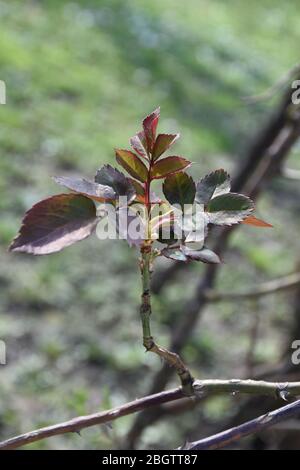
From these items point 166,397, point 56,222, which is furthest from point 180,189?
point 166,397

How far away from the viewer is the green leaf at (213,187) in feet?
2.81

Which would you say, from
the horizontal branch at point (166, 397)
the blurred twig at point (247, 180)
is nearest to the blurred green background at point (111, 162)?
the blurred twig at point (247, 180)

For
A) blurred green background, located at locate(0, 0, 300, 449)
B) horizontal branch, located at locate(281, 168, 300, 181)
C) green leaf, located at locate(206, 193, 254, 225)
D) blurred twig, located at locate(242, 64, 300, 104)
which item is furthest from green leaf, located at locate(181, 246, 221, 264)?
horizontal branch, located at locate(281, 168, 300, 181)

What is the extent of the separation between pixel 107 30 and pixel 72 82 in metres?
1.93

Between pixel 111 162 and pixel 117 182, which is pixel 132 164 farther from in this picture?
pixel 111 162

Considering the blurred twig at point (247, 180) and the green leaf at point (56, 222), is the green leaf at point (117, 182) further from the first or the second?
the blurred twig at point (247, 180)

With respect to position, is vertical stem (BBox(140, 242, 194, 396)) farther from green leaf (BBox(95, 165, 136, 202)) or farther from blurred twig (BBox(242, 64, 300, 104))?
blurred twig (BBox(242, 64, 300, 104))

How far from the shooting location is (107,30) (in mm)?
8008

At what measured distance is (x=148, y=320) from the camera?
35.0 inches

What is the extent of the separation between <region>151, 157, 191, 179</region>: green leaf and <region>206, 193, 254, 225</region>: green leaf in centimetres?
6

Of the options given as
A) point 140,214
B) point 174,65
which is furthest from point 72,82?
point 140,214

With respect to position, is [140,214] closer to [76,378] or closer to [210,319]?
[76,378]

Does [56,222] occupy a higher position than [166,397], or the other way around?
[56,222]

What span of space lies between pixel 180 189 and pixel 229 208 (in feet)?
0.19
